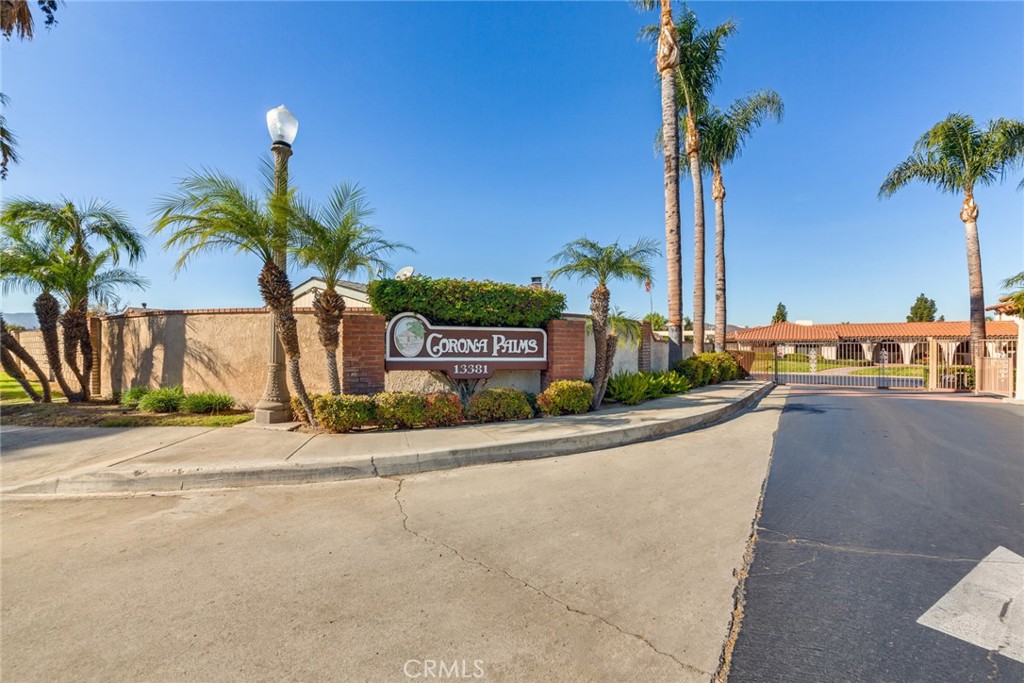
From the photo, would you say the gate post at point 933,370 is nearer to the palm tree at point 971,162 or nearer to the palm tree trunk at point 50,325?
the palm tree at point 971,162

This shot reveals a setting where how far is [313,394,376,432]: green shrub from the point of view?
6.82 m

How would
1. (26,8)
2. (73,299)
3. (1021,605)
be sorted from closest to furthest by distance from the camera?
(1021,605) → (26,8) → (73,299)

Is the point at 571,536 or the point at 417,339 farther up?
the point at 417,339

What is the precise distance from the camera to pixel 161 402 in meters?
8.70

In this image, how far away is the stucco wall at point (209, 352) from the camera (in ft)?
29.8

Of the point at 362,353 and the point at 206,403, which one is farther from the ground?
the point at 362,353

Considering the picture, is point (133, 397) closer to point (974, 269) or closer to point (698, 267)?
point (698, 267)

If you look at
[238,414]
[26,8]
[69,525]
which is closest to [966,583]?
[69,525]

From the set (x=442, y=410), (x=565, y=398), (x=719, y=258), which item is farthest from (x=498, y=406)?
(x=719, y=258)

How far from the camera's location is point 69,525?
3.85 metres

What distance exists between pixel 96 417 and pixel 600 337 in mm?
10160

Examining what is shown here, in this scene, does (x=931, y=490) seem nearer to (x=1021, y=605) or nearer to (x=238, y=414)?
(x=1021, y=605)

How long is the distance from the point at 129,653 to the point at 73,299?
467 inches

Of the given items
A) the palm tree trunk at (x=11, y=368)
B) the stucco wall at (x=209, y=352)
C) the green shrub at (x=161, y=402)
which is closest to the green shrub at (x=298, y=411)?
the stucco wall at (x=209, y=352)
